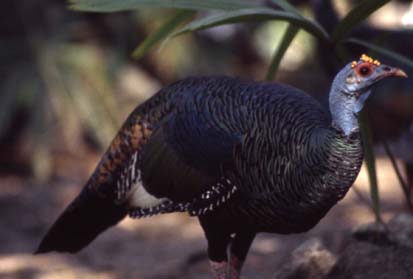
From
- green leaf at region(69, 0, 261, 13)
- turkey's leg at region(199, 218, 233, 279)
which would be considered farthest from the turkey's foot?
green leaf at region(69, 0, 261, 13)

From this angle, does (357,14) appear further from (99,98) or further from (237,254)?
(99,98)

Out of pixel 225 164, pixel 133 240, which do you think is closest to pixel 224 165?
pixel 225 164

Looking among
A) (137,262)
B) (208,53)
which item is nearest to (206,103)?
(137,262)

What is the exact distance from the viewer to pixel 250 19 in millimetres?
4645

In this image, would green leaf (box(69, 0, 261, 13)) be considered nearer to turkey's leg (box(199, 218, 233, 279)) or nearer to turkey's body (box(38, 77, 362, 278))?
turkey's body (box(38, 77, 362, 278))

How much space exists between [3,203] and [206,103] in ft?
18.3

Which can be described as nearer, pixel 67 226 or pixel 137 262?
pixel 67 226

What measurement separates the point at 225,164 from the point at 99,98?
5693 millimetres

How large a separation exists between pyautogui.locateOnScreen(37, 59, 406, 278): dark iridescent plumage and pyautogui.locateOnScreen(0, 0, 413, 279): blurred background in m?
2.42

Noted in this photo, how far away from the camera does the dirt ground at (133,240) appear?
596 cm

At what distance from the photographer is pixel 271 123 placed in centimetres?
412

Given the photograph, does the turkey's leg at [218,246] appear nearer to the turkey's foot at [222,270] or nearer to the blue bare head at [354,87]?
the turkey's foot at [222,270]

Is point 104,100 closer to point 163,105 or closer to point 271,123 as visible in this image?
point 163,105

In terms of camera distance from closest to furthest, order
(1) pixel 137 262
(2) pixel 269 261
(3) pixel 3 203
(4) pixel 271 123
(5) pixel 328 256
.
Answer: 1. (4) pixel 271 123
2. (5) pixel 328 256
3. (2) pixel 269 261
4. (1) pixel 137 262
5. (3) pixel 3 203
